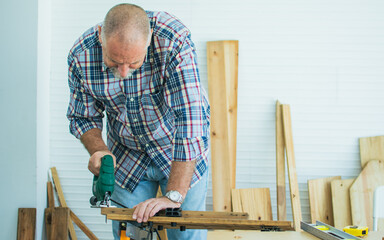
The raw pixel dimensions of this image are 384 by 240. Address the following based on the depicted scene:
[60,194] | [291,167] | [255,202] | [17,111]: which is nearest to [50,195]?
[60,194]

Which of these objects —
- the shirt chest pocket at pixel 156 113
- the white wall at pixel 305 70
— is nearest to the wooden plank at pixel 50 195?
the white wall at pixel 305 70

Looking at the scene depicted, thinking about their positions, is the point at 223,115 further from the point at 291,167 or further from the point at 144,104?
the point at 144,104

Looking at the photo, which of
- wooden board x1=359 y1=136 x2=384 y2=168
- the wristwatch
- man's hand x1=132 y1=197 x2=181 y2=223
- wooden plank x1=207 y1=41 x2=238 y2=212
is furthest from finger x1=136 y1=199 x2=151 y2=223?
wooden board x1=359 y1=136 x2=384 y2=168

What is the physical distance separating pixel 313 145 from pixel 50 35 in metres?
2.24

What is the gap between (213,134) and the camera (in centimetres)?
333

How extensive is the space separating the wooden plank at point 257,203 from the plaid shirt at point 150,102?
1.34 meters

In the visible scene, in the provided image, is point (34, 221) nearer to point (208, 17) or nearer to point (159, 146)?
point (159, 146)

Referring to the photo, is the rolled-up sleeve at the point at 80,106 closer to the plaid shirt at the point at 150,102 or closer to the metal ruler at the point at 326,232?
the plaid shirt at the point at 150,102

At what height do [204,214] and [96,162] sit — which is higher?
[96,162]

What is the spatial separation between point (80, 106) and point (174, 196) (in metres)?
0.62

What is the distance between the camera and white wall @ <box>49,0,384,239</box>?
3430 millimetres

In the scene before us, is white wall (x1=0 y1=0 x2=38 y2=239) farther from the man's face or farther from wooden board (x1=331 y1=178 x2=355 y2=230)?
wooden board (x1=331 y1=178 x2=355 y2=230)

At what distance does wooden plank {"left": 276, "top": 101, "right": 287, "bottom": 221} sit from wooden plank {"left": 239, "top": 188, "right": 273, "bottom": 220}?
8 cm

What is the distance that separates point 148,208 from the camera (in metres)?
1.54
